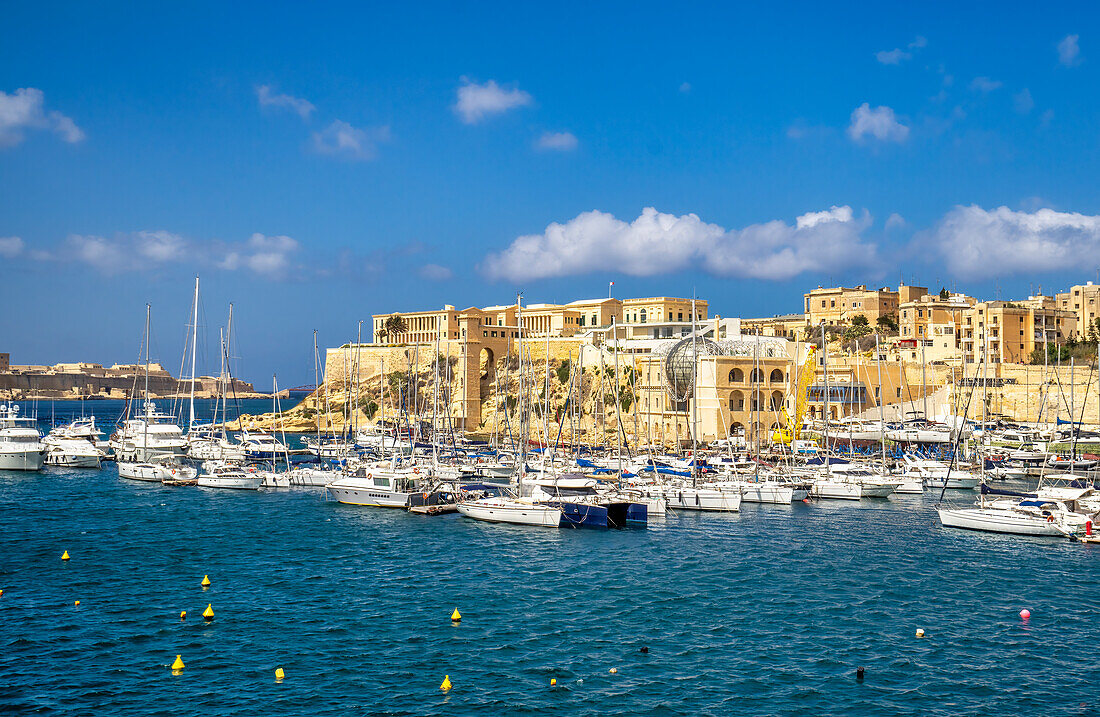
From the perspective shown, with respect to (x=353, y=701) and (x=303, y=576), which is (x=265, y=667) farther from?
(x=303, y=576)

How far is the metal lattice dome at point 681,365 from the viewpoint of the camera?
73562mm

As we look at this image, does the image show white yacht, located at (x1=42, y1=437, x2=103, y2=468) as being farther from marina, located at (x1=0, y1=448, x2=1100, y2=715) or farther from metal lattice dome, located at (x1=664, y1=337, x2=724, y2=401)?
metal lattice dome, located at (x1=664, y1=337, x2=724, y2=401)

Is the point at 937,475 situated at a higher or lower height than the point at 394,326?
lower

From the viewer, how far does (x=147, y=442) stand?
62.2 meters

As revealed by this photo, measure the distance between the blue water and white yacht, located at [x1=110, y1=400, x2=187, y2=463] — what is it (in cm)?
2096

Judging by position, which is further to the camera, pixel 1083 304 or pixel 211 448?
pixel 1083 304

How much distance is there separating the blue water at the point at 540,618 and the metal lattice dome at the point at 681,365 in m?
33.2

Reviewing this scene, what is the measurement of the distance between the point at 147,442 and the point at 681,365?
125ft

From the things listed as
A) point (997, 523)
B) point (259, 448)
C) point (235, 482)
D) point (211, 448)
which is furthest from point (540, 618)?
point (211, 448)

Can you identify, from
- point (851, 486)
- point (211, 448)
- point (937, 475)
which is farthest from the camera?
point (211, 448)

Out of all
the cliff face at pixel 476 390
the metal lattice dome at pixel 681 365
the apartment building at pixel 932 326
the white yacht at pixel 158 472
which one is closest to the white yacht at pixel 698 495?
the white yacht at pixel 158 472

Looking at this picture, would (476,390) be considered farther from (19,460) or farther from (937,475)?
(937,475)

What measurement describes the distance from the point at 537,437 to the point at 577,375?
13704 mm

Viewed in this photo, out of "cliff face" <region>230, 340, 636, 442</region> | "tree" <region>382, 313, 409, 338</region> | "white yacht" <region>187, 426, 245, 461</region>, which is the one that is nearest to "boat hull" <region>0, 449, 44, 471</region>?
"white yacht" <region>187, 426, 245, 461</region>
